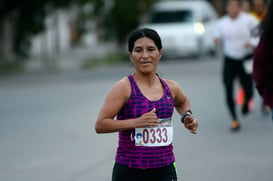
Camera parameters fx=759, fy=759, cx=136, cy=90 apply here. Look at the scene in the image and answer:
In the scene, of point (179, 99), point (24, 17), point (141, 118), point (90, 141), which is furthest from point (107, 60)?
point (141, 118)

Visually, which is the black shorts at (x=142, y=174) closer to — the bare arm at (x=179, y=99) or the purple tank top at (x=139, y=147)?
the purple tank top at (x=139, y=147)

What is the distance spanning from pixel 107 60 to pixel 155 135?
24.3m

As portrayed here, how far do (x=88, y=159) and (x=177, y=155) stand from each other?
3.41 feet

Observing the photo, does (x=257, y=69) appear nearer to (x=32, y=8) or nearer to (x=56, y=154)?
(x=56, y=154)

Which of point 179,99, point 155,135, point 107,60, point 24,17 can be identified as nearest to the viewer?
point 155,135

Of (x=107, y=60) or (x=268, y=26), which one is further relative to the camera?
(x=107, y=60)

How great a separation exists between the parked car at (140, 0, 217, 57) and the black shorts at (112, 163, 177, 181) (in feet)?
77.0

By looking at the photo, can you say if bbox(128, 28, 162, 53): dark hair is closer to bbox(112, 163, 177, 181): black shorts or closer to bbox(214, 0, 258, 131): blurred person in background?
bbox(112, 163, 177, 181): black shorts

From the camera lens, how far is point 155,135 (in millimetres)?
4484

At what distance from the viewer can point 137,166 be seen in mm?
4469

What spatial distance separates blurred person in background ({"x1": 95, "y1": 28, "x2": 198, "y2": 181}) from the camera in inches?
176

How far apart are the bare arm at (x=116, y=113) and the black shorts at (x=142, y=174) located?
0.26m

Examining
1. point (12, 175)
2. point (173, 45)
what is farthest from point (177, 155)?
point (173, 45)

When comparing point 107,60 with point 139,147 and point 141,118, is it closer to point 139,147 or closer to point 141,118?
point 139,147
